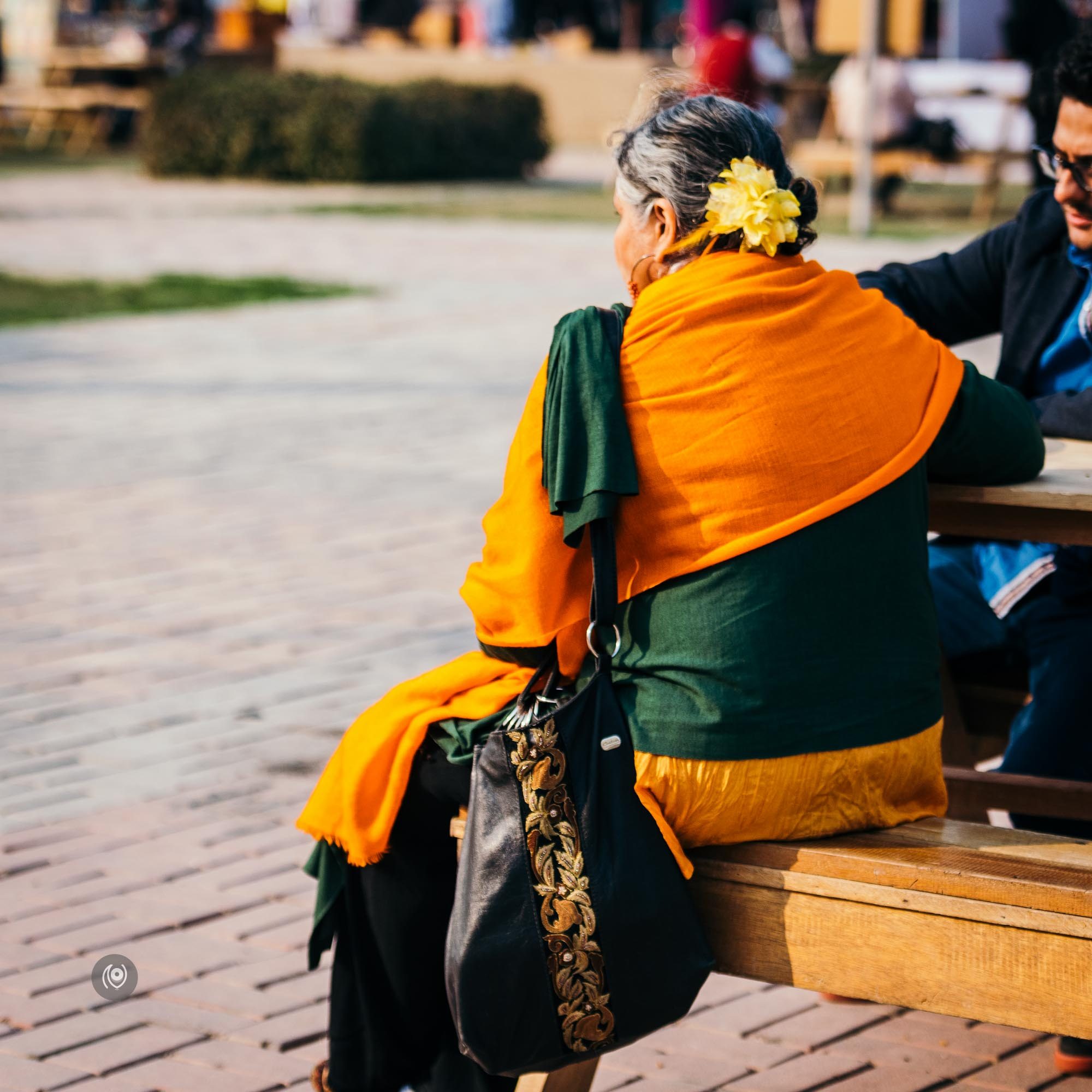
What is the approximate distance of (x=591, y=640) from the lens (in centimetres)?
222

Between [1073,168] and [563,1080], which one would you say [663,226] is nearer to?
[1073,168]

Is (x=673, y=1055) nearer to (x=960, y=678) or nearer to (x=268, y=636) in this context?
(x=960, y=678)

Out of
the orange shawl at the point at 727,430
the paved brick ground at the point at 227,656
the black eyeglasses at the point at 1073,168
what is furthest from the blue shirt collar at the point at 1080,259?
the paved brick ground at the point at 227,656

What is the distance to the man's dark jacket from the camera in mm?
3098

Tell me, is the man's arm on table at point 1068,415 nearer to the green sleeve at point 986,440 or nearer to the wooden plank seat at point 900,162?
the green sleeve at point 986,440

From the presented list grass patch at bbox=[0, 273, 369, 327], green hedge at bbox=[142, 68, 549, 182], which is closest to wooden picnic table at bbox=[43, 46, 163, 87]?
green hedge at bbox=[142, 68, 549, 182]

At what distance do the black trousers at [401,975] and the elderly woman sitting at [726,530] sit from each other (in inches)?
3.9

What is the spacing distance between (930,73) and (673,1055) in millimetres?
20058

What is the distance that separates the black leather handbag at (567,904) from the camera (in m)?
2.12

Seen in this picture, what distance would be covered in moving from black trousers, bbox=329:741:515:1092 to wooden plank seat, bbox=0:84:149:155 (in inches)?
1073

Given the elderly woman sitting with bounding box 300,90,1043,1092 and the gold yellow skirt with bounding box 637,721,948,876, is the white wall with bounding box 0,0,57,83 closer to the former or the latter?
the elderly woman sitting with bounding box 300,90,1043,1092

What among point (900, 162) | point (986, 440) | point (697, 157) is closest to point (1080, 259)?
point (986, 440)

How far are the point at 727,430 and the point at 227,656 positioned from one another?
3.03 metres

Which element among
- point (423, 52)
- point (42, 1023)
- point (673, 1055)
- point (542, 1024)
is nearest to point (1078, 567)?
point (673, 1055)
